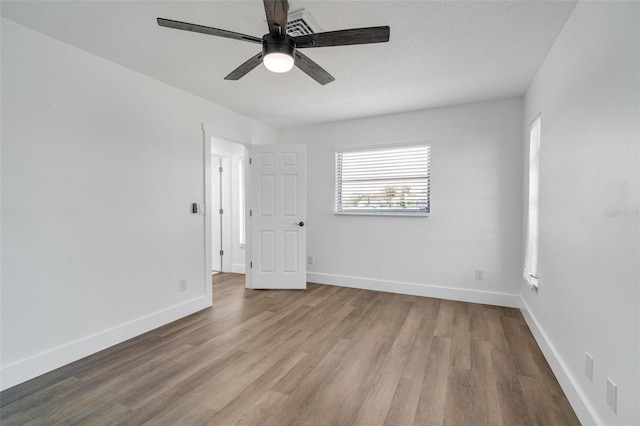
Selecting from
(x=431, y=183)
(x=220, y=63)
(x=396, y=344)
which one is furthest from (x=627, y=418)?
(x=220, y=63)

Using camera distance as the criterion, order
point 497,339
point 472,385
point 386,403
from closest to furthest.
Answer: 1. point 386,403
2. point 472,385
3. point 497,339

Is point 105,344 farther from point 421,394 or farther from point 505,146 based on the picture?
point 505,146

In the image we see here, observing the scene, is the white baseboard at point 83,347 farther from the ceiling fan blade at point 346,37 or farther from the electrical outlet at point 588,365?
the electrical outlet at point 588,365

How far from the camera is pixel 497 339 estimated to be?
273cm

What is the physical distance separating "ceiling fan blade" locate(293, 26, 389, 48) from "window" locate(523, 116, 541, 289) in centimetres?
209

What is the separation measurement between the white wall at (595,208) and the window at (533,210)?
0.40 meters

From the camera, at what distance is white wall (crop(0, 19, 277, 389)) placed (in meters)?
2.06

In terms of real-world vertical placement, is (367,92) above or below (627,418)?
above

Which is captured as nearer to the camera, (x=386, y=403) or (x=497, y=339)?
(x=386, y=403)

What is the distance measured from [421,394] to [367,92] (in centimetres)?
294

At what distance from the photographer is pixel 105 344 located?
2559mm

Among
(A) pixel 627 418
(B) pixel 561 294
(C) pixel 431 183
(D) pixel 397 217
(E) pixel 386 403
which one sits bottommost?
(E) pixel 386 403

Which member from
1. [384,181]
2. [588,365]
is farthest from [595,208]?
[384,181]

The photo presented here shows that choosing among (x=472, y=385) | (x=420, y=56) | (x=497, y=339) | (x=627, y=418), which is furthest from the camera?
(x=497, y=339)
